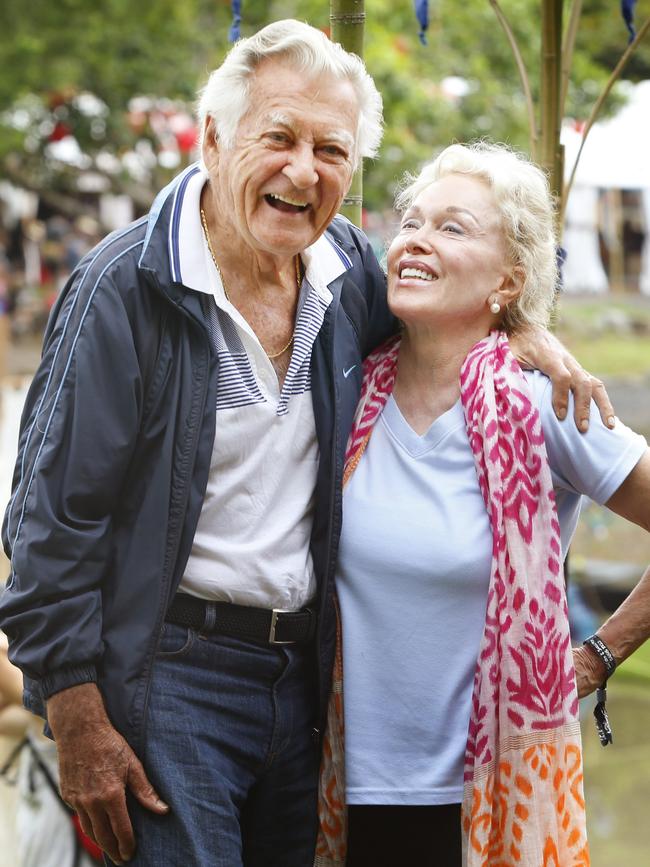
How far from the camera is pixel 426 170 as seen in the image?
2525mm

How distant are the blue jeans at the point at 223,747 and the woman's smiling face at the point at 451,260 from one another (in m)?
0.73

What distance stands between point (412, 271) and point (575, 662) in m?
0.87

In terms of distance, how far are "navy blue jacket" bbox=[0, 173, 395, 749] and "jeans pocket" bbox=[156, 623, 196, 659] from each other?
0.14 ft

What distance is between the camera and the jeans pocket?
2.13 meters

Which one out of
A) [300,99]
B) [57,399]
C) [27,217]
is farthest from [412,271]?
[27,217]

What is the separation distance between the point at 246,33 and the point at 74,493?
35.6 ft

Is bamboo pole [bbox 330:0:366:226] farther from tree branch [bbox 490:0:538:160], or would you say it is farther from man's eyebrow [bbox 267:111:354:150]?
man's eyebrow [bbox 267:111:354:150]

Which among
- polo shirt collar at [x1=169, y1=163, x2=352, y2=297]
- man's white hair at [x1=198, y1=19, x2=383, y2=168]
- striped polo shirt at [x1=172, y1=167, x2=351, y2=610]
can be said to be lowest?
striped polo shirt at [x1=172, y1=167, x2=351, y2=610]

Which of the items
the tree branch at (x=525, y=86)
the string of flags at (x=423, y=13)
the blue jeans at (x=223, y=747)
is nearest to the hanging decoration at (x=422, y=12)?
the string of flags at (x=423, y=13)

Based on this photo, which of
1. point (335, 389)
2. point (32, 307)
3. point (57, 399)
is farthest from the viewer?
point (32, 307)

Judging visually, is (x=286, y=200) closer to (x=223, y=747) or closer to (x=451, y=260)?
(x=451, y=260)

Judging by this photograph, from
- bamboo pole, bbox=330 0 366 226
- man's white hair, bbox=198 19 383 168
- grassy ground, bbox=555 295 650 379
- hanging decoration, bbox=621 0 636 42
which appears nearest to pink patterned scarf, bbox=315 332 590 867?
man's white hair, bbox=198 19 383 168

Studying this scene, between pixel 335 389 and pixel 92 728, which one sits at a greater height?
pixel 335 389

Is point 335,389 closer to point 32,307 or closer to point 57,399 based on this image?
point 57,399
